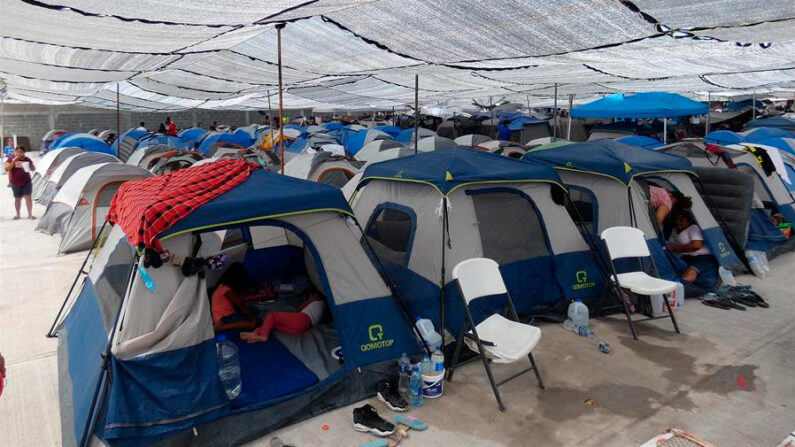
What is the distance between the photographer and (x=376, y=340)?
4164 millimetres

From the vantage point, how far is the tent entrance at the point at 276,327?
3973mm

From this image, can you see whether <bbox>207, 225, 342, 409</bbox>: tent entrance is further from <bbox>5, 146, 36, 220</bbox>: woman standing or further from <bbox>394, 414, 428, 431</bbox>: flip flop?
<bbox>5, 146, 36, 220</bbox>: woman standing

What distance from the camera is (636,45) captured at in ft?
16.8

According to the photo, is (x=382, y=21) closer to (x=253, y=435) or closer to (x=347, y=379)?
(x=347, y=379)

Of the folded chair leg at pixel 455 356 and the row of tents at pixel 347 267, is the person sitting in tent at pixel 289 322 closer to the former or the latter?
the row of tents at pixel 347 267

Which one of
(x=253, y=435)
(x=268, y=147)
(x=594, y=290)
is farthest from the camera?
(x=268, y=147)

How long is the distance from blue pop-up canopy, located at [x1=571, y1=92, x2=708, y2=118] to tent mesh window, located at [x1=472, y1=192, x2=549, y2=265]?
819 centimetres

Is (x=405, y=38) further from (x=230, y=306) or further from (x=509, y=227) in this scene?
(x=230, y=306)

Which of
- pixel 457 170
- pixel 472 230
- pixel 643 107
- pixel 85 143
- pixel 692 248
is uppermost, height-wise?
pixel 643 107

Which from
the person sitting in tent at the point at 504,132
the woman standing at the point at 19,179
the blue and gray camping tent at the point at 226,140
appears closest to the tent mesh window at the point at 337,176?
the woman standing at the point at 19,179

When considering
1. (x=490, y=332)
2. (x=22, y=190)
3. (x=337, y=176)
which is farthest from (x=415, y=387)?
(x=22, y=190)

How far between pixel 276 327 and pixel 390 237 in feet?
5.82

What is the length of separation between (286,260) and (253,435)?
282cm

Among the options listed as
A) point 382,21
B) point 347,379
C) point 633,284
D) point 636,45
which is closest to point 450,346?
point 347,379
